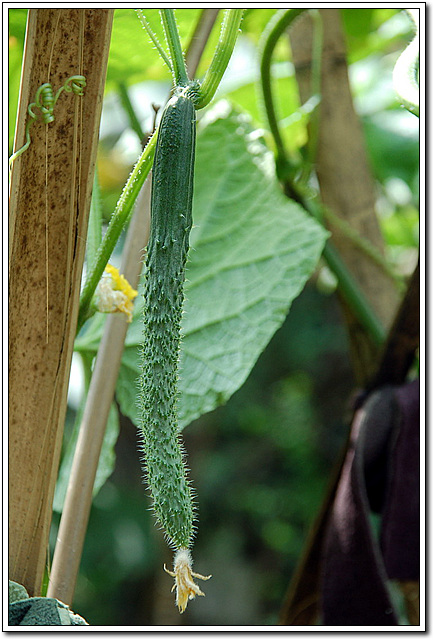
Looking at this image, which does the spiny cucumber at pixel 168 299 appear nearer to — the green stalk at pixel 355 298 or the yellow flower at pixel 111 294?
the yellow flower at pixel 111 294

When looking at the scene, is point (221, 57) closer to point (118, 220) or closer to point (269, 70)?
point (118, 220)

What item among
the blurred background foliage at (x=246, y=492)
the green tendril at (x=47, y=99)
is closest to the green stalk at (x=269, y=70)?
the green tendril at (x=47, y=99)

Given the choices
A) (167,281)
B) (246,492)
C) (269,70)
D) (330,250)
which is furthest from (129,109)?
(246,492)

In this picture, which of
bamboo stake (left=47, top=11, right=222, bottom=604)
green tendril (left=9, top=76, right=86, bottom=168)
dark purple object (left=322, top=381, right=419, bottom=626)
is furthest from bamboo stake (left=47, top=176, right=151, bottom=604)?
dark purple object (left=322, top=381, right=419, bottom=626)

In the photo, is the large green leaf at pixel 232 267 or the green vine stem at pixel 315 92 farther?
the green vine stem at pixel 315 92

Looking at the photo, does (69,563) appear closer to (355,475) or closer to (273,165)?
(355,475)
